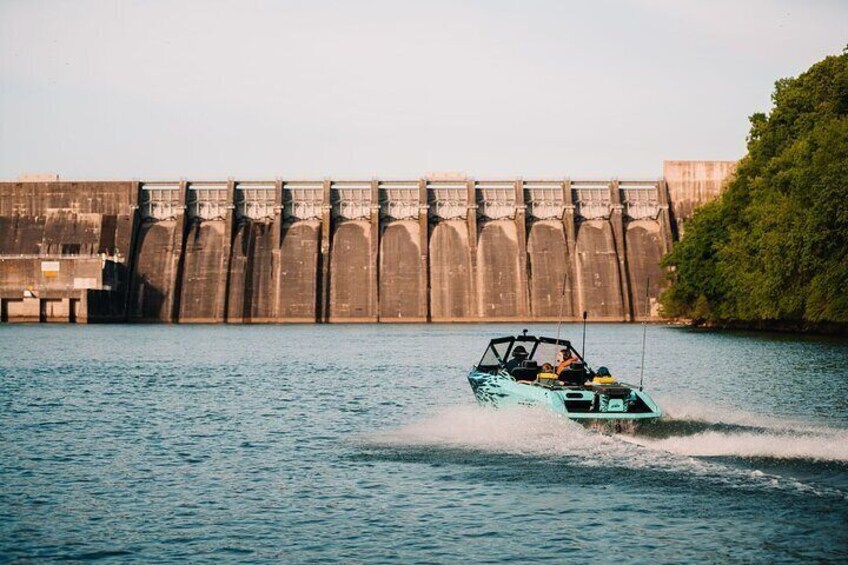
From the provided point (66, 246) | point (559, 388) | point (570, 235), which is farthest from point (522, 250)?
point (559, 388)

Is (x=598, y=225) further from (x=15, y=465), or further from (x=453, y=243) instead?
(x=15, y=465)

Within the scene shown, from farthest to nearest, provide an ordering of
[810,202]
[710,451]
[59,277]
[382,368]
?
[59,277], [810,202], [382,368], [710,451]

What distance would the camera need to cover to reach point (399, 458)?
32.7 metres

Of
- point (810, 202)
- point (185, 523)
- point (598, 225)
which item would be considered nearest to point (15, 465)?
point (185, 523)

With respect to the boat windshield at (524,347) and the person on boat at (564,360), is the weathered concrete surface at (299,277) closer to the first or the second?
the boat windshield at (524,347)

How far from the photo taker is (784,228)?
9100 cm

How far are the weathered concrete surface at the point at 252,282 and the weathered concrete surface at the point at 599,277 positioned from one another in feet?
136

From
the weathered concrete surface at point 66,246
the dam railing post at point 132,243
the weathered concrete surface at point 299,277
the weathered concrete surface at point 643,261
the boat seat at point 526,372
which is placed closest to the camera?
the boat seat at point 526,372

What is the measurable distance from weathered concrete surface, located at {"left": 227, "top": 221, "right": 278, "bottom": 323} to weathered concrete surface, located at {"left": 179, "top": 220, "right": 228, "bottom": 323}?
1332mm

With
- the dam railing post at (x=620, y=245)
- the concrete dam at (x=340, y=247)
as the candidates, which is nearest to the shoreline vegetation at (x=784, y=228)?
the dam railing post at (x=620, y=245)

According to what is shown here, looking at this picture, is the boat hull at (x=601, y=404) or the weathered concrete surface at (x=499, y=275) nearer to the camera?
the boat hull at (x=601, y=404)

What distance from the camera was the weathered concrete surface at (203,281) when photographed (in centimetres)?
15300

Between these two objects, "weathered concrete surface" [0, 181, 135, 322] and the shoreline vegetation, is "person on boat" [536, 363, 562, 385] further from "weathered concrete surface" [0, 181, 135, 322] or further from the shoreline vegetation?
"weathered concrete surface" [0, 181, 135, 322]

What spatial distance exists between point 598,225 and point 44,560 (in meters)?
142
